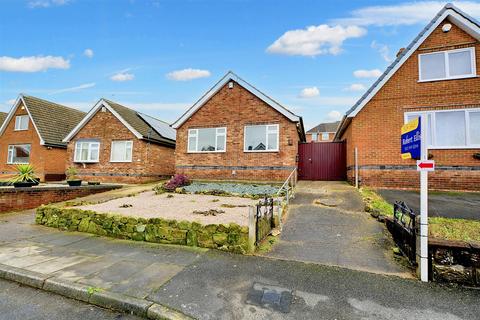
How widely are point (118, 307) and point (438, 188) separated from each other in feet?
41.6

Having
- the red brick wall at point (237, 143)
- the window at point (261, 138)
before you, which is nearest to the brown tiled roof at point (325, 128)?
the red brick wall at point (237, 143)

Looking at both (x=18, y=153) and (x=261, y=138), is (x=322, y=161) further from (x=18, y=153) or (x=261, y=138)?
(x=18, y=153)

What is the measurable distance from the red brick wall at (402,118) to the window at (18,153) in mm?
26219

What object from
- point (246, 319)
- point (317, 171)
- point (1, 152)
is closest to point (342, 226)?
point (246, 319)

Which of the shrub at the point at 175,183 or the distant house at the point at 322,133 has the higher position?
the distant house at the point at 322,133

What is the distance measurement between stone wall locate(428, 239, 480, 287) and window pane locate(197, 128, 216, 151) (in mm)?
12716

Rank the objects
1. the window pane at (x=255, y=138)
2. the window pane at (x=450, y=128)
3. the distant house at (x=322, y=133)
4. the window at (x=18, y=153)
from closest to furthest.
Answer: the window pane at (x=450, y=128), the window pane at (x=255, y=138), the window at (x=18, y=153), the distant house at (x=322, y=133)

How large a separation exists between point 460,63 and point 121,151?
2078 centimetres

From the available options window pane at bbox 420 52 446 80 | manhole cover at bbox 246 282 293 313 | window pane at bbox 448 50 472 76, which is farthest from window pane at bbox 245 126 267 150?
manhole cover at bbox 246 282 293 313

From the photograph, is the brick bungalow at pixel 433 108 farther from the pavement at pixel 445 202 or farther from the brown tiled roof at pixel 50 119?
the brown tiled roof at pixel 50 119

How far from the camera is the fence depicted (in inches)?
175

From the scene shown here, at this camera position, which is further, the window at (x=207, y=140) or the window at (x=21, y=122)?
the window at (x=21, y=122)

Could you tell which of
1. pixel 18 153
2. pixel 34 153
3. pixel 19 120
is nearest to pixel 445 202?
pixel 34 153

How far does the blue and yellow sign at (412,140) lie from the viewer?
13.7 ft
